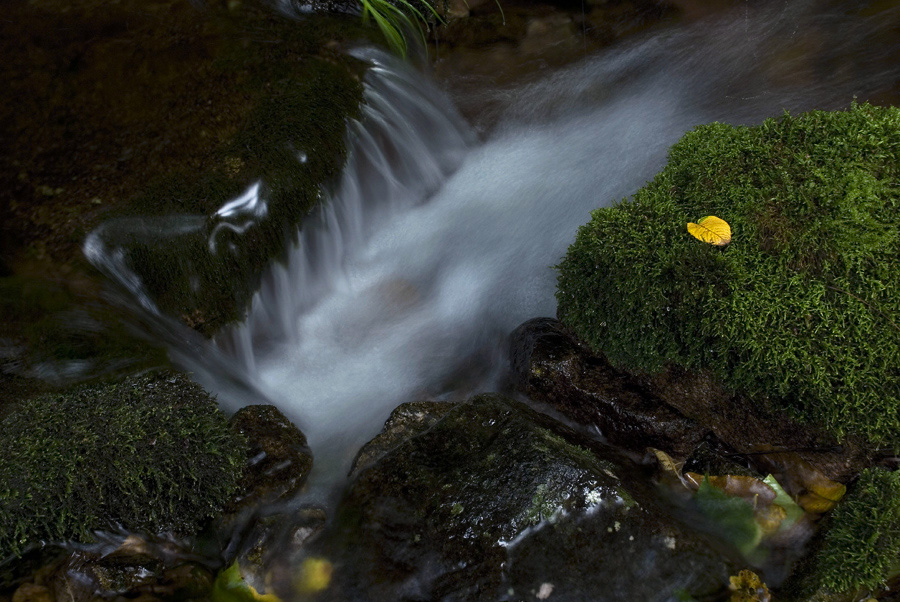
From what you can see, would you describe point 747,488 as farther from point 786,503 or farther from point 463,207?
point 463,207

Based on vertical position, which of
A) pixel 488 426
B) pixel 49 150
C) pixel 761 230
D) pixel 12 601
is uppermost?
pixel 49 150

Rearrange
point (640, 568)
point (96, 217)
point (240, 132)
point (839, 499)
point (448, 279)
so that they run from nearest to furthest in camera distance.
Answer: point (640, 568) < point (839, 499) < point (96, 217) < point (240, 132) < point (448, 279)

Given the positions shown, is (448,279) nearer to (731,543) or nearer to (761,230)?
(761,230)

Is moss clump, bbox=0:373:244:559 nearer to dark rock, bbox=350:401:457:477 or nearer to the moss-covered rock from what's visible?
dark rock, bbox=350:401:457:477

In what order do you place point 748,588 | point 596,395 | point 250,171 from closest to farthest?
point 748,588
point 596,395
point 250,171

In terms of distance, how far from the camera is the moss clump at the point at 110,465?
2.72 meters

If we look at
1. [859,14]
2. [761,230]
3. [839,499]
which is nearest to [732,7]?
[859,14]

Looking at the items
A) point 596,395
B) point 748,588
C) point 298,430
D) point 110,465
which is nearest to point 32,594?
point 110,465

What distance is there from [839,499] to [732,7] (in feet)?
13.7

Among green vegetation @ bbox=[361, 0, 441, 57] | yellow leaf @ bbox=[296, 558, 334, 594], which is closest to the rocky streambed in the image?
yellow leaf @ bbox=[296, 558, 334, 594]

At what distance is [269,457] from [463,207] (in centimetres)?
253

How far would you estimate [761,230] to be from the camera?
2.93 metres

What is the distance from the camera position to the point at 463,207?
491 cm

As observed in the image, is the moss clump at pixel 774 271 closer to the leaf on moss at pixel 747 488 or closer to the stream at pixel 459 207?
the leaf on moss at pixel 747 488
